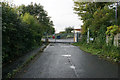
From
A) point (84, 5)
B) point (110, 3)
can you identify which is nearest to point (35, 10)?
point (84, 5)

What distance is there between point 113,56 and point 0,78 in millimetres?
6540

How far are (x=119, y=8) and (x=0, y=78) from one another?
33.2 feet

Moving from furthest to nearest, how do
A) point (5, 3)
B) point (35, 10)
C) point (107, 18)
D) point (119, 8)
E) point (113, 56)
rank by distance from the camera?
point (35, 10), point (107, 18), point (119, 8), point (113, 56), point (5, 3)

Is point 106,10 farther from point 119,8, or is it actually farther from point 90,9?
point 90,9

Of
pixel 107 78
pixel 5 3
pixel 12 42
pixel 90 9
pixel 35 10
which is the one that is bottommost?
pixel 107 78

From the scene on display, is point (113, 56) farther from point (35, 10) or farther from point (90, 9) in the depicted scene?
point (35, 10)

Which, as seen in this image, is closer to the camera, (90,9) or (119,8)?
(119,8)

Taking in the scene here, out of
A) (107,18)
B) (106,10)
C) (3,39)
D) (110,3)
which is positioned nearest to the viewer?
(3,39)

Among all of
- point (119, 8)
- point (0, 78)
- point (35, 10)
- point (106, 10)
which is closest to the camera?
point (0, 78)

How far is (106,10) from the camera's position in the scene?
13023 mm

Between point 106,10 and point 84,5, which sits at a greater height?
point 84,5

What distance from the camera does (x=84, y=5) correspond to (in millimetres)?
17969

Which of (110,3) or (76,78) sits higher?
(110,3)

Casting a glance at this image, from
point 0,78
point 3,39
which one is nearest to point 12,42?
point 3,39
